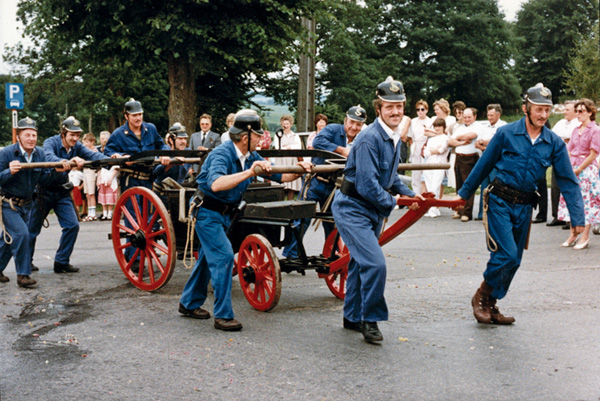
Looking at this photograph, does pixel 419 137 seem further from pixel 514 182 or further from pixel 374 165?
pixel 374 165

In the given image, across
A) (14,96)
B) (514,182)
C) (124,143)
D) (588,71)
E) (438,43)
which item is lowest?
(514,182)

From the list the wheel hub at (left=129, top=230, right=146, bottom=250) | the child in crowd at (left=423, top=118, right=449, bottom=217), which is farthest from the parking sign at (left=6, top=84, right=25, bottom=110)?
the wheel hub at (left=129, top=230, right=146, bottom=250)

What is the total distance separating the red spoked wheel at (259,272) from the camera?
263 inches

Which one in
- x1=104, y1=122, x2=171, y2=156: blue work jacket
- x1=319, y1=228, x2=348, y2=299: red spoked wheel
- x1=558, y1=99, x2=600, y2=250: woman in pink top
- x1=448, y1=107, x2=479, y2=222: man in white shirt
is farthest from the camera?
x1=448, y1=107, x2=479, y2=222: man in white shirt

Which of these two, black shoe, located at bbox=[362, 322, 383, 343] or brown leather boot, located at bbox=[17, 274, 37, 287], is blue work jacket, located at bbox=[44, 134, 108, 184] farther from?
black shoe, located at bbox=[362, 322, 383, 343]

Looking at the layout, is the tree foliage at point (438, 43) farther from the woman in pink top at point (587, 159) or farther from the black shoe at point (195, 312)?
the black shoe at point (195, 312)

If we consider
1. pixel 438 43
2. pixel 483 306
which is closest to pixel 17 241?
pixel 483 306

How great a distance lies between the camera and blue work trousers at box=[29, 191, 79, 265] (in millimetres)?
9016

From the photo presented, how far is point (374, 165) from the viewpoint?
5832 millimetres

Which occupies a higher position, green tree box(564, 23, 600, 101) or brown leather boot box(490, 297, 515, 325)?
green tree box(564, 23, 600, 101)

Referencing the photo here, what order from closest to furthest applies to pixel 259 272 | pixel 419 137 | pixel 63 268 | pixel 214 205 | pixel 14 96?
pixel 214 205, pixel 259 272, pixel 63 268, pixel 419 137, pixel 14 96

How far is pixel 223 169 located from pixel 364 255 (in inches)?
54.8

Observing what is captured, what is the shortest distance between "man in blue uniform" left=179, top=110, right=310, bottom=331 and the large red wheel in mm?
941

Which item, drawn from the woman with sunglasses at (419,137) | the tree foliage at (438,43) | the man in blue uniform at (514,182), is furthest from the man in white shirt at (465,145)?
the tree foliage at (438,43)
